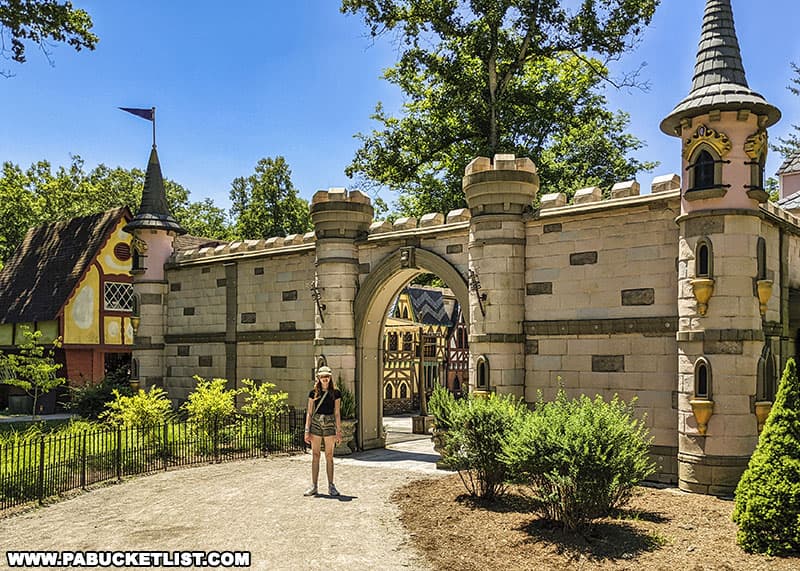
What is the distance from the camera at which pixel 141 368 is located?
1992 centimetres

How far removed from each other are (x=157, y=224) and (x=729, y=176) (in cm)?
1454

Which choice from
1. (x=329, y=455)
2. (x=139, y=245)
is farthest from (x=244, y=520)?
(x=139, y=245)

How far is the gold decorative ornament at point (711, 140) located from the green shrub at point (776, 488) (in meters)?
3.95

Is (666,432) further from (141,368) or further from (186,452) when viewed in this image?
(141,368)

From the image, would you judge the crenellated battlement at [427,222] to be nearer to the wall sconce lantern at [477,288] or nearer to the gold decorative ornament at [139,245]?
the wall sconce lantern at [477,288]

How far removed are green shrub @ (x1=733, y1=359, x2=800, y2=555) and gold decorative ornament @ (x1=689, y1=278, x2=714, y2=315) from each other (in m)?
2.63

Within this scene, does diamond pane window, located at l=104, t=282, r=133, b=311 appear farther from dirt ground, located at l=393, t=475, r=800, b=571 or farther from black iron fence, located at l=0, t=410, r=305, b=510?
dirt ground, located at l=393, t=475, r=800, b=571

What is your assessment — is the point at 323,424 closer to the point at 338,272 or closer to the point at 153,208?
the point at 338,272

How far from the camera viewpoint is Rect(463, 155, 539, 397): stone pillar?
12.9 metres

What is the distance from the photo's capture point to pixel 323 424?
10703 millimetres

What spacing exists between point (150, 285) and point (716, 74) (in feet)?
49.9

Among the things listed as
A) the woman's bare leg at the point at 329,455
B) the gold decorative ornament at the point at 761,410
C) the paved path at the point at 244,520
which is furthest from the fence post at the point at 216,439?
the gold decorative ornament at the point at 761,410

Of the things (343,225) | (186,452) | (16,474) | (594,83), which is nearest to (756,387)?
(343,225)

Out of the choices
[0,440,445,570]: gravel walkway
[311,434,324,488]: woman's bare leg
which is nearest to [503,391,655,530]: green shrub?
[0,440,445,570]: gravel walkway
